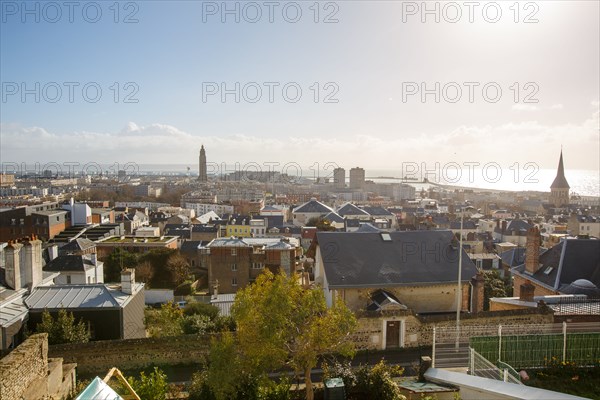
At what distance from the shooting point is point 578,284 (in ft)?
65.1

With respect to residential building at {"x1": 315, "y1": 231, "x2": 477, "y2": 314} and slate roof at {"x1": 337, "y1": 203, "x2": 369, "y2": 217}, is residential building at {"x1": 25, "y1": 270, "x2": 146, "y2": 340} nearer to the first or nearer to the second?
residential building at {"x1": 315, "y1": 231, "x2": 477, "y2": 314}

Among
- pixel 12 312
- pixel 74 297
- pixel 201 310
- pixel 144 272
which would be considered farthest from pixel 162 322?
pixel 144 272

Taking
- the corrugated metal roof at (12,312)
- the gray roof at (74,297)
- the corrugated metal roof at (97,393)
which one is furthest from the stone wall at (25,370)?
the gray roof at (74,297)

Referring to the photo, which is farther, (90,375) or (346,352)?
(90,375)

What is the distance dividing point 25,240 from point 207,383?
12558 mm

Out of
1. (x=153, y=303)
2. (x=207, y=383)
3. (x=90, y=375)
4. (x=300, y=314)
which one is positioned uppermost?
(x=300, y=314)

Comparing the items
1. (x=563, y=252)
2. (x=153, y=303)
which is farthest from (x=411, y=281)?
(x=153, y=303)

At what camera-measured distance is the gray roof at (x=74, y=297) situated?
1769 centimetres

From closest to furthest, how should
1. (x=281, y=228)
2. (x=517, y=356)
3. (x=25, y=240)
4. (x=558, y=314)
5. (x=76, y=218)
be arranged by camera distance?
(x=517, y=356)
(x=558, y=314)
(x=25, y=240)
(x=76, y=218)
(x=281, y=228)

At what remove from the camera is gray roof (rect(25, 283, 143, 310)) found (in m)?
17.7

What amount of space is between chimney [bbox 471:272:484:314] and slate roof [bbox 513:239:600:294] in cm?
448

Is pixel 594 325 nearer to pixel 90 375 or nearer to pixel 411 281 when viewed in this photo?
pixel 411 281

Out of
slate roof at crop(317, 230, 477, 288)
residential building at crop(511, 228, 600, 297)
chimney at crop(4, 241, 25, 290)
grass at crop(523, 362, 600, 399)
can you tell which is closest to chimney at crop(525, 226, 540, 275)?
residential building at crop(511, 228, 600, 297)

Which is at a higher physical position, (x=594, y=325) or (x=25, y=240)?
(x=25, y=240)
